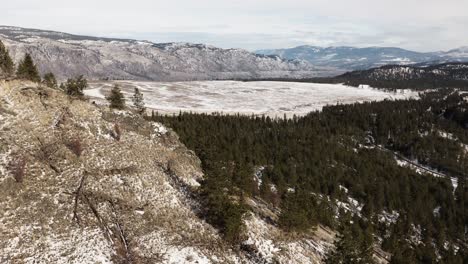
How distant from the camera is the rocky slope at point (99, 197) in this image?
112 feet

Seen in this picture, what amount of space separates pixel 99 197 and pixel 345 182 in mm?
76325

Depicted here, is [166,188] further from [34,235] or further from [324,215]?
[324,215]

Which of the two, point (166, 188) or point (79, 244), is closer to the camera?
point (79, 244)

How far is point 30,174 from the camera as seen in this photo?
39.0 m

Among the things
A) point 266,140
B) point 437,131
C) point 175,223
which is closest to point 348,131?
point 437,131

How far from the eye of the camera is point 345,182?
4065 inches

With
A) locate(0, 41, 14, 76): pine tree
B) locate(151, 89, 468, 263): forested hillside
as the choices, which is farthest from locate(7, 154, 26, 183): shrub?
locate(151, 89, 468, 263): forested hillside

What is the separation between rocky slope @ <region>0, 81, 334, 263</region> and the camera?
34094 millimetres

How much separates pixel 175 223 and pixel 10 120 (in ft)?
69.4

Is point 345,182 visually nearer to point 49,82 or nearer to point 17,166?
point 49,82

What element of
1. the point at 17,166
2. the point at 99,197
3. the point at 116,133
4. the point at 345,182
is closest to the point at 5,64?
the point at 116,133

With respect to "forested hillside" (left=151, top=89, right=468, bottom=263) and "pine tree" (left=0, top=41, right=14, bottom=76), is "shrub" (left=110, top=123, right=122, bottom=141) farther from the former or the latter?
"pine tree" (left=0, top=41, right=14, bottom=76)

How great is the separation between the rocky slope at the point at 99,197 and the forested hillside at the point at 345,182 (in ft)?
9.55

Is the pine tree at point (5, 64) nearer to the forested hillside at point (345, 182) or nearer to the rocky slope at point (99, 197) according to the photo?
the rocky slope at point (99, 197)
